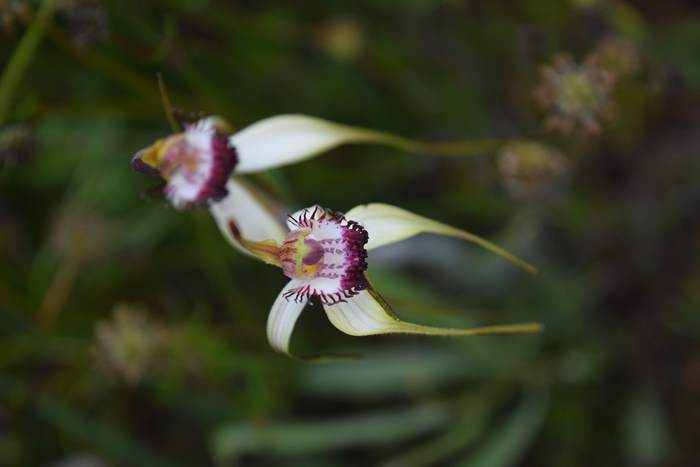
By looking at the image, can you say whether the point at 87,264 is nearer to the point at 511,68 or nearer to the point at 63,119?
the point at 63,119

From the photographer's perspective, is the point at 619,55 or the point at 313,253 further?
the point at 619,55

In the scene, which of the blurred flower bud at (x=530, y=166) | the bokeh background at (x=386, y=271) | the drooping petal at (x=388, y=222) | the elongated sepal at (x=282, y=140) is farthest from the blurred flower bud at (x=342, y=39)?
the drooping petal at (x=388, y=222)

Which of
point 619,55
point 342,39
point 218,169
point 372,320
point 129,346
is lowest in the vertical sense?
point 372,320

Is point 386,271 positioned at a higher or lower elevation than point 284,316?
higher

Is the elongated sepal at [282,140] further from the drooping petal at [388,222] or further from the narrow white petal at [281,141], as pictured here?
the drooping petal at [388,222]

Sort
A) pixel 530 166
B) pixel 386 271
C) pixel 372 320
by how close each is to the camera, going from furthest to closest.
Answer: pixel 386 271
pixel 530 166
pixel 372 320

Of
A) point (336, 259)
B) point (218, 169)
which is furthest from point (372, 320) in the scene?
point (218, 169)

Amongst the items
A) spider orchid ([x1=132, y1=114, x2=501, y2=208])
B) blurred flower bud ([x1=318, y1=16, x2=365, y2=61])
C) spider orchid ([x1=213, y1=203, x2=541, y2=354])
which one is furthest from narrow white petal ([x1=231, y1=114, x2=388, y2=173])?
blurred flower bud ([x1=318, y1=16, x2=365, y2=61])

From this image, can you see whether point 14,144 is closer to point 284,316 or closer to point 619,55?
point 284,316
